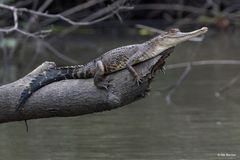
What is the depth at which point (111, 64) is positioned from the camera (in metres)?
4.92

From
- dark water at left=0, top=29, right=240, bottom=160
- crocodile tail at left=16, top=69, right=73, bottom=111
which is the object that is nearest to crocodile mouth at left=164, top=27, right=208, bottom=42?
crocodile tail at left=16, top=69, right=73, bottom=111

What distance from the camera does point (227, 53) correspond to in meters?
13.3

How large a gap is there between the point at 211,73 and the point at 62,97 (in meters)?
6.50

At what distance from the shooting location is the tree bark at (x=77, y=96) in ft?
15.5

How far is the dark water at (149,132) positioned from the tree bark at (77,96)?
1.26 metres

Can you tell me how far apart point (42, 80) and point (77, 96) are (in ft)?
0.91

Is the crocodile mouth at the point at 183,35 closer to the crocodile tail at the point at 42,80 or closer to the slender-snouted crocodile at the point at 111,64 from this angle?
the slender-snouted crocodile at the point at 111,64

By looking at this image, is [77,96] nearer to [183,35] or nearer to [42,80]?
[42,80]

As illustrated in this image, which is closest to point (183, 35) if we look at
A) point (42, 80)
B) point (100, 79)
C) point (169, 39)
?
point (169, 39)

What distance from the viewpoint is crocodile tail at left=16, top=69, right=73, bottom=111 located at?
16.0 feet

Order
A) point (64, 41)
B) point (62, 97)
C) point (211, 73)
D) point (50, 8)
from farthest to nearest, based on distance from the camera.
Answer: point (50, 8) < point (64, 41) < point (211, 73) < point (62, 97)

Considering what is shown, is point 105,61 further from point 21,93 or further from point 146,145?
point 146,145

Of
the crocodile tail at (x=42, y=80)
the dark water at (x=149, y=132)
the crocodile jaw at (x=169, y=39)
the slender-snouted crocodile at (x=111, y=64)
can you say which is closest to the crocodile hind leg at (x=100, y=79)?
the slender-snouted crocodile at (x=111, y=64)

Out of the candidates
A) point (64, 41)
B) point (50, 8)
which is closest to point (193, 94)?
point (64, 41)
